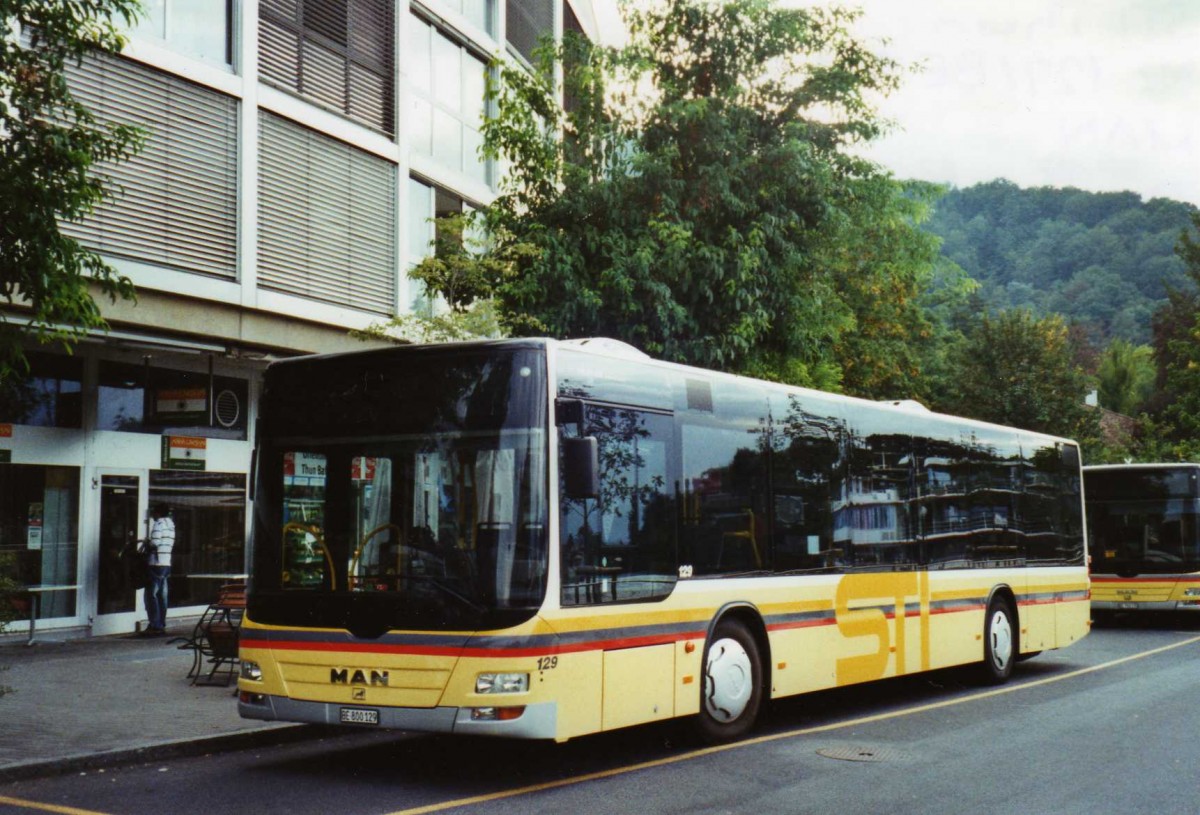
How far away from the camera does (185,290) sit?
18172mm

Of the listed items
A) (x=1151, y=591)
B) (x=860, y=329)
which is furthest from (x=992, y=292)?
(x=1151, y=591)

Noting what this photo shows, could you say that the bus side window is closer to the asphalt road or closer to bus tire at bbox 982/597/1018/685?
the asphalt road

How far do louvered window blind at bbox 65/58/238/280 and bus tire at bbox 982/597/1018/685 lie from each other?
37.3 feet

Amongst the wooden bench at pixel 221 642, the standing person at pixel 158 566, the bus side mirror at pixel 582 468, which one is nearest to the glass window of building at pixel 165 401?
the standing person at pixel 158 566

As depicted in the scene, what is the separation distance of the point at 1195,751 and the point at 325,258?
1516 cm

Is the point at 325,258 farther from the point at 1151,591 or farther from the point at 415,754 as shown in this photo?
the point at 1151,591

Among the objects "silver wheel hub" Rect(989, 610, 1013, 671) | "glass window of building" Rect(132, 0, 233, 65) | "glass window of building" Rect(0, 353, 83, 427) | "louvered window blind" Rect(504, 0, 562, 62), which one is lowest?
"silver wheel hub" Rect(989, 610, 1013, 671)

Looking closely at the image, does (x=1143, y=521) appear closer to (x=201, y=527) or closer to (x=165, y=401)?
(x=201, y=527)

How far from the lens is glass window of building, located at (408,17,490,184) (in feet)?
78.9

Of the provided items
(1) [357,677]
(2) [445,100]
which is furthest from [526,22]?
(1) [357,677]

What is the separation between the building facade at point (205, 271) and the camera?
1758cm

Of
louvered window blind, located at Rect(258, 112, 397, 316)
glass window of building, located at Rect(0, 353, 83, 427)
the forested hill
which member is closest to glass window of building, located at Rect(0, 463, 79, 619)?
glass window of building, located at Rect(0, 353, 83, 427)

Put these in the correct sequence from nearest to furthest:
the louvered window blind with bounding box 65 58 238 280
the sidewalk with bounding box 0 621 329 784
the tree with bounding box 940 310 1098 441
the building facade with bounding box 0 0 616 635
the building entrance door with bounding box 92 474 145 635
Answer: the sidewalk with bounding box 0 621 329 784 → the louvered window blind with bounding box 65 58 238 280 → the building facade with bounding box 0 0 616 635 → the building entrance door with bounding box 92 474 145 635 → the tree with bounding box 940 310 1098 441

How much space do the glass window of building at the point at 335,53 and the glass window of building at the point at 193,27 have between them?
2.28 feet
